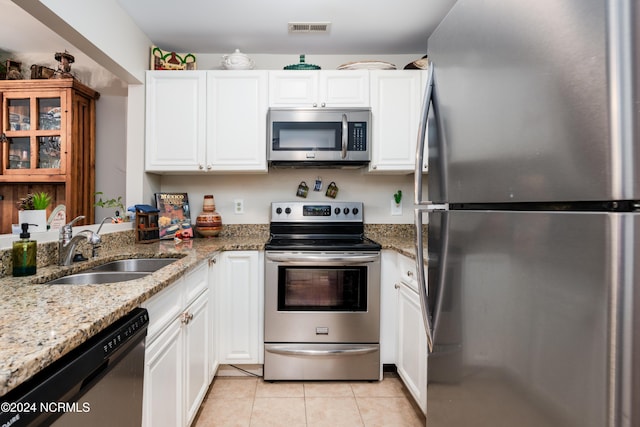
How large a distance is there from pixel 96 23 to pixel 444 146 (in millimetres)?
2025

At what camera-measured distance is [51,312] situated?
855mm

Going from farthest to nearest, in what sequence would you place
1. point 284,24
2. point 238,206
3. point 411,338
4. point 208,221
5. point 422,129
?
Result: point 238,206
point 208,221
point 284,24
point 411,338
point 422,129

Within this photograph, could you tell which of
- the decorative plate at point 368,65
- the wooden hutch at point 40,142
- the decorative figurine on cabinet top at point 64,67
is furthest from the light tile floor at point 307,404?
the decorative figurine on cabinet top at point 64,67

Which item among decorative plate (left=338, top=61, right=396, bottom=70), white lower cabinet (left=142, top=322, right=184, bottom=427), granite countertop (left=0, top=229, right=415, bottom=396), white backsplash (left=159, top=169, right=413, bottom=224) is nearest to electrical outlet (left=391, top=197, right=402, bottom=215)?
white backsplash (left=159, top=169, right=413, bottom=224)

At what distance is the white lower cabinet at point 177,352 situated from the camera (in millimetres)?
1181

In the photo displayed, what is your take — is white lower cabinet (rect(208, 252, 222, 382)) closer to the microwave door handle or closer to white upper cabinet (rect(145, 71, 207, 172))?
white upper cabinet (rect(145, 71, 207, 172))

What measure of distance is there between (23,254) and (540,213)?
1694 mm

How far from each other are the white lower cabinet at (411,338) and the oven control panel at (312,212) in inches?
26.4

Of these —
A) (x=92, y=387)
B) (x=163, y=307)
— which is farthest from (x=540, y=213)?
(x=163, y=307)

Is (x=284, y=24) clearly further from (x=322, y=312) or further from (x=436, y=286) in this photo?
(x=436, y=286)

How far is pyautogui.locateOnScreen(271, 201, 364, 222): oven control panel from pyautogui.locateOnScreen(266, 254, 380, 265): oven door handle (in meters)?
0.54

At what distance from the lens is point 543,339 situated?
0.57m

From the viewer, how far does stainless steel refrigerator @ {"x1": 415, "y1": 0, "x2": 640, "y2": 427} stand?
17.5 inches

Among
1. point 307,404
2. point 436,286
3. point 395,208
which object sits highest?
point 395,208
